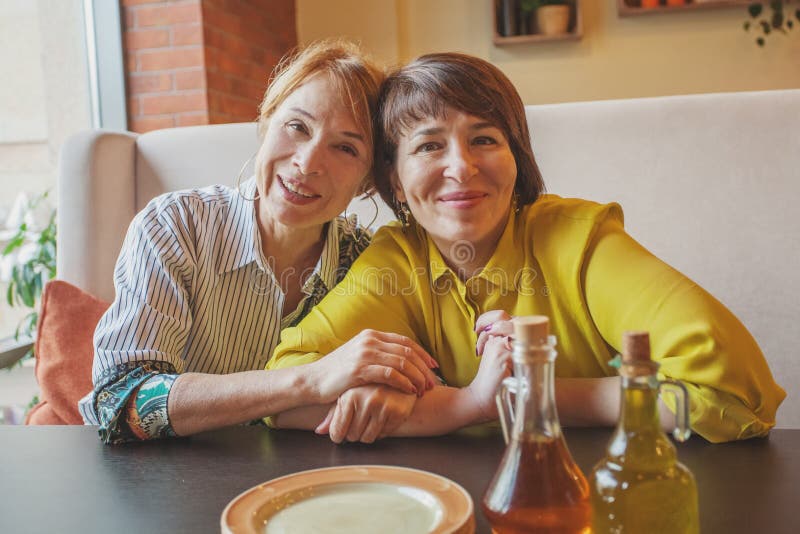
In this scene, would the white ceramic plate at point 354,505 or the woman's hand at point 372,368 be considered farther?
the woman's hand at point 372,368

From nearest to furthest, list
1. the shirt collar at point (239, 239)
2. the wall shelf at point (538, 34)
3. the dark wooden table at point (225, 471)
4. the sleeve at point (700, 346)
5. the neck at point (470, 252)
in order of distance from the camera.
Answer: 1. the dark wooden table at point (225, 471)
2. the sleeve at point (700, 346)
3. the neck at point (470, 252)
4. the shirt collar at point (239, 239)
5. the wall shelf at point (538, 34)

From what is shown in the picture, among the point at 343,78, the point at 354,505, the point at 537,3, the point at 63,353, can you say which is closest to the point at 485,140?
the point at 343,78

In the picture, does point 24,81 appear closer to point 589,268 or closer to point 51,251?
point 51,251

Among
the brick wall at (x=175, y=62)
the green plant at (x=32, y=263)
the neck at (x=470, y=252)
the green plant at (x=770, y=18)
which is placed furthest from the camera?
the green plant at (x=770, y=18)

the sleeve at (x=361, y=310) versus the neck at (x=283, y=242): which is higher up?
the neck at (x=283, y=242)

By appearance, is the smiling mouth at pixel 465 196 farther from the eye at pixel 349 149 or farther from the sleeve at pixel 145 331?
the sleeve at pixel 145 331

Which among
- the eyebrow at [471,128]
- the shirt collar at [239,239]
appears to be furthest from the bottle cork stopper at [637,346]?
the shirt collar at [239,239]

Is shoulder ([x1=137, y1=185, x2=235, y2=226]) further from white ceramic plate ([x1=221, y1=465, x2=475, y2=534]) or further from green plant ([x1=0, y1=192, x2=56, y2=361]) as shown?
green plant ([x1=0, y1=192, x2=56, y2=361])

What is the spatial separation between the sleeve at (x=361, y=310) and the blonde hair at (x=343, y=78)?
213mm

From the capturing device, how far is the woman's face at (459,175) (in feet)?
4.06

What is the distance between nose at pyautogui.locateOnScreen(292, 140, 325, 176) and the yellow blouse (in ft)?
0.56

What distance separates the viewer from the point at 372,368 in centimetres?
103

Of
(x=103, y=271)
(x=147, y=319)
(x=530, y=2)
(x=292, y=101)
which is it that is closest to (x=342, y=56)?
(x=292, y=101)

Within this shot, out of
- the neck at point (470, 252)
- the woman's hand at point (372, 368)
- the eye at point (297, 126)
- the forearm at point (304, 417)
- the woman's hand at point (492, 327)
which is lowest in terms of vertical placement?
the forearm at point (304, 417)
